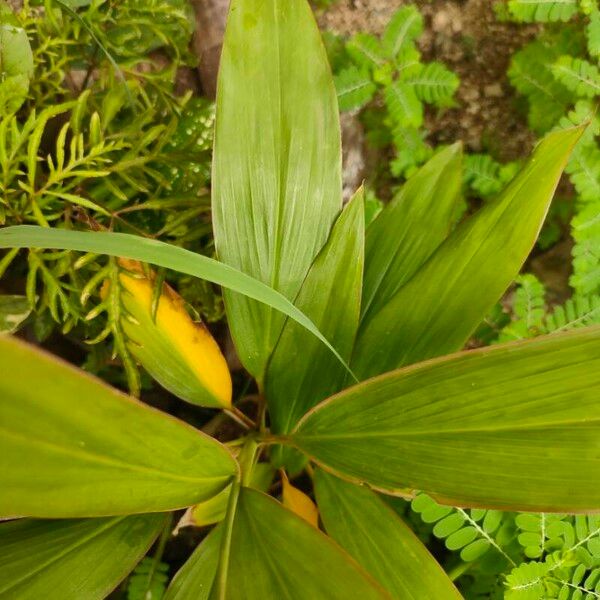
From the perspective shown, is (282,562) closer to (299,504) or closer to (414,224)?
(299,504)

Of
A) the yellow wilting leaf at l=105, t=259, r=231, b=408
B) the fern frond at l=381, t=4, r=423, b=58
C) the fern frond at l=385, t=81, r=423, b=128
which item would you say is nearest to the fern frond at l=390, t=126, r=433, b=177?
the fern frond at l=385, t=81, r=423, b=128

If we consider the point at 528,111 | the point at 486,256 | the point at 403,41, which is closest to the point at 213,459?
the point at 486,256

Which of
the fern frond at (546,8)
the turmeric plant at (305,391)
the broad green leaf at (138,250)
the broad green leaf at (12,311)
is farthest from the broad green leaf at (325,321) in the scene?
the fern frond at (546,8)

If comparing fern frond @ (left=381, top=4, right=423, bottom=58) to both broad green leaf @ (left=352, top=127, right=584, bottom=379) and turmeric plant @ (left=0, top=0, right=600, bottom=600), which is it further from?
broad green leaf @ (left=352, top=127, right=584, bottom=379)

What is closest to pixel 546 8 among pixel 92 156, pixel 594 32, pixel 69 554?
pixel 594 32

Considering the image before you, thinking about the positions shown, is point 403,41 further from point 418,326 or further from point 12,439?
point 12,439
